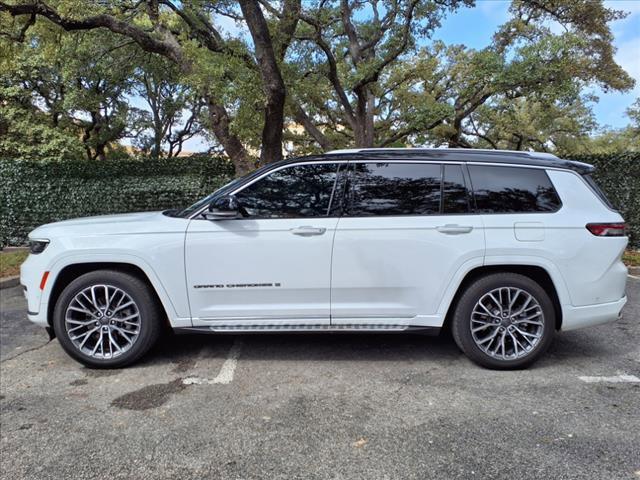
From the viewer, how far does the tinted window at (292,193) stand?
3756mm

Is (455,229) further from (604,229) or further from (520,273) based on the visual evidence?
(604,229)

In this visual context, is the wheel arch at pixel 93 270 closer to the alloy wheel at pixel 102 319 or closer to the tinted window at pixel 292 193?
the alloy wheel at pixel 102 319

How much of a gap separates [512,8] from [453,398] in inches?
543

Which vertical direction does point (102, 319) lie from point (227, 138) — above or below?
below

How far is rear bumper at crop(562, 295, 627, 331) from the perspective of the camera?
3.66 metres

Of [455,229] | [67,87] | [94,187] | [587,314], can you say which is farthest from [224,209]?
[67,87]

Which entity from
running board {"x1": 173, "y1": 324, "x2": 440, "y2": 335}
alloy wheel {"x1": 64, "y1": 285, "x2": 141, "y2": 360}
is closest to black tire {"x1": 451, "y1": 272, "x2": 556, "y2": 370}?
running board {"x1": 173, "y1": 324, "x2": 440, "y2": 335}

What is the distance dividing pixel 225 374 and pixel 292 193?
1611 millimetres

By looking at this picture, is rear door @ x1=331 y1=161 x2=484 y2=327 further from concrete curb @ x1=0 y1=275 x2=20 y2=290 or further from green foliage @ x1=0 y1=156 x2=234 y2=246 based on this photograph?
green foliage @ x1=0 y1=156 x2=234 y2=246

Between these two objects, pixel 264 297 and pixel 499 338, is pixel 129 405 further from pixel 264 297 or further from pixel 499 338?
pixel 499 338

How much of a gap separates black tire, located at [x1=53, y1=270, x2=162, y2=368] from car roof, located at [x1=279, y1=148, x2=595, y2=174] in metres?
1.64

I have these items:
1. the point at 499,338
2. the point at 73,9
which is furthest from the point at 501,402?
the point at 73,9

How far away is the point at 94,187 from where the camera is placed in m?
10.4

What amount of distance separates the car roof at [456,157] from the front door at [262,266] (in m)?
0.50
